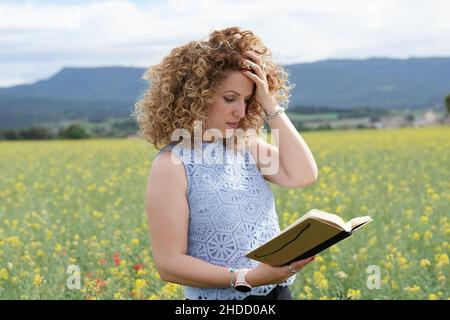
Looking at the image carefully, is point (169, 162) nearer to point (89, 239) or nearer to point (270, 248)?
point (270, 248)

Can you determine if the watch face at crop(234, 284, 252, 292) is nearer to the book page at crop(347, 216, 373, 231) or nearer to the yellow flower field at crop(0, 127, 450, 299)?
the book page at crop(347, 216, 373, 231)

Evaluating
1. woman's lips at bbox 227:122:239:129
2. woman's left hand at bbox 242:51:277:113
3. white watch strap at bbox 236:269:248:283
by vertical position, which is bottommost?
white watch strap at bbox 236:269:248:283

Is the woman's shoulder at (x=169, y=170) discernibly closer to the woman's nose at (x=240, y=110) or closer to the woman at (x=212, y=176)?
the woman at (x=212, y=176)

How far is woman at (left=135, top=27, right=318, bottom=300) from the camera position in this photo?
8.30 ft

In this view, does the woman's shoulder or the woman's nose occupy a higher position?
the woman's nose

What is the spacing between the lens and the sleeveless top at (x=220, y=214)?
8.46 ft

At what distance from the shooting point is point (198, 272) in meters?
2.53
